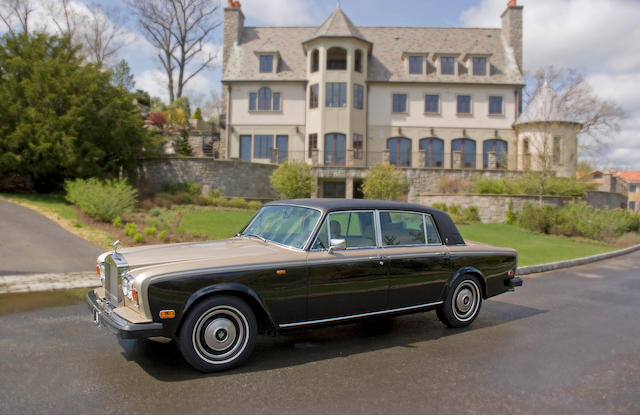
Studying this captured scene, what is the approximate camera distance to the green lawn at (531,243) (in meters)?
13.6

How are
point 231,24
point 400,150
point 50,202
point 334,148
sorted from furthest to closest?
1. point 231,24
2. point 400,150
3. point 334,148
4. point 50,202

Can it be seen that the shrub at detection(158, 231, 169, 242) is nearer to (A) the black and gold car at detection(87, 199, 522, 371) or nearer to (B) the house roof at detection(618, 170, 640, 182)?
(A) the black and gold car at detection(87, 199, 522, 371)

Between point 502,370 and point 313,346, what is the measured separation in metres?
2.04

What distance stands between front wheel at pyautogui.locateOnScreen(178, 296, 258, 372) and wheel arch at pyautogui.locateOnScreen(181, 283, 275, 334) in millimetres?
50

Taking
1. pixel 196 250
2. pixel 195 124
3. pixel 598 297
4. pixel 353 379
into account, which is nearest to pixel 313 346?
pixel 353 379

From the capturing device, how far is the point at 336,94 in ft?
108

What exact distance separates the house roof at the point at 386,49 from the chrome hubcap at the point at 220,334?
30397mm

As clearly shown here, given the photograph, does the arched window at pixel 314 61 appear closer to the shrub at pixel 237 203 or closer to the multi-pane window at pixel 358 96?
the multi-pane window at pixel 358 96

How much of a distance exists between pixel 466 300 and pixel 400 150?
2897cm

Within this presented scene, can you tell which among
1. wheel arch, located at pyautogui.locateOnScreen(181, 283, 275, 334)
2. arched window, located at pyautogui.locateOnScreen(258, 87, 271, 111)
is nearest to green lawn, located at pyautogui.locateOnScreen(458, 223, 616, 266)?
wheel arch, located at pyautogui.locateOnScreen(181, 283, 275, 334)

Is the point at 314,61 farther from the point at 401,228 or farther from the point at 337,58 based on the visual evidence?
the point at 401,228

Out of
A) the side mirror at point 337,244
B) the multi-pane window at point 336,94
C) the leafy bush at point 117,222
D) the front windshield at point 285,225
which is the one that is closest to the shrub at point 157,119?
the multi-pane window at point 336,94

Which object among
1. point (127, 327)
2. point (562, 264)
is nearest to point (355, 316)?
point (127, 327)

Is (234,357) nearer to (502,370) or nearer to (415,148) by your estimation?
(502,370)
